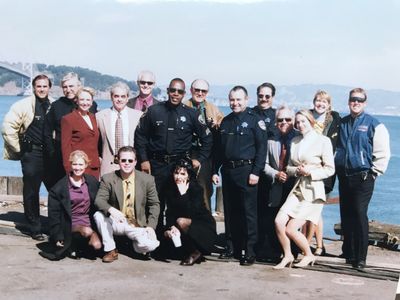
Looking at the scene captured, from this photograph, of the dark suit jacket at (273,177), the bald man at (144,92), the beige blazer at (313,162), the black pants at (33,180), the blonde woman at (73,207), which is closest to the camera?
the beige blazer at (313,162)

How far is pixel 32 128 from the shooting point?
8.07 meters

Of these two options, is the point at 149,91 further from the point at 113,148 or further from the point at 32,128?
the point at 32,128

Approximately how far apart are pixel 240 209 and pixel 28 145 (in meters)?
2.61

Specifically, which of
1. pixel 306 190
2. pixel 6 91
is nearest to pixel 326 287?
pixel 306 190

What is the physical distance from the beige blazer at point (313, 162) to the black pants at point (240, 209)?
52 centimetres

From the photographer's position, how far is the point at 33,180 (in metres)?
8.24

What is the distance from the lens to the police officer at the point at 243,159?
730 cm

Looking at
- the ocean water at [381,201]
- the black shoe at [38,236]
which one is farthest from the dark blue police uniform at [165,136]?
the ocean water at [381,201]

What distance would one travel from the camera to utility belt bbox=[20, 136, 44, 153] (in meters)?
8.09

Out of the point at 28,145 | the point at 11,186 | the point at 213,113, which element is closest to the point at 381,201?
the point at 11,186

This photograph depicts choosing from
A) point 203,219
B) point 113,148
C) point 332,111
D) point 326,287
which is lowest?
point 326,287

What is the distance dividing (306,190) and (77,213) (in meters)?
2.44

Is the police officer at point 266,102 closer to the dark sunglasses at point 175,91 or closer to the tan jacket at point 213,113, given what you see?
the tan jacket at point 213,113

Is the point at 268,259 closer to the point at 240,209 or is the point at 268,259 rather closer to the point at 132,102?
the point at 240,209
